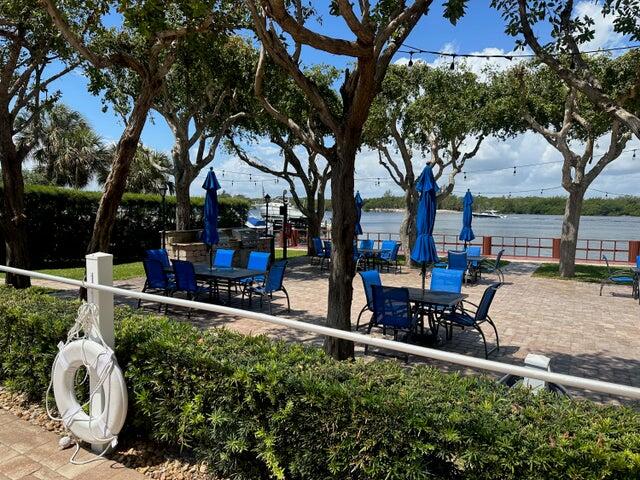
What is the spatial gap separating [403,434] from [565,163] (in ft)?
44.2

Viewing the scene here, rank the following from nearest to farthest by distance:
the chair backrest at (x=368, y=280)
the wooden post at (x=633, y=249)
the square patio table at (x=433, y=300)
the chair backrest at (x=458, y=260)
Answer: the square patio table at (x=433, y=300) < the chair backrest at (x=368, y=280) < the chair backrest at (x=458, y=260) < the wooden post at (x=633, y=249)

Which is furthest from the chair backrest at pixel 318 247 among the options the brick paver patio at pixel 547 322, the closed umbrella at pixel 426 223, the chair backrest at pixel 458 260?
the closed umbrella at pixel 426 223

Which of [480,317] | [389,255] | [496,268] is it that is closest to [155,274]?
[480,317]

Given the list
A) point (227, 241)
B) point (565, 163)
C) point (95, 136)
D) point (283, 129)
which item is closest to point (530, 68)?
point (565, 163)

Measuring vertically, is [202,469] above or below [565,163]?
below

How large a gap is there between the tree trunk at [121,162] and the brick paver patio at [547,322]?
1.93 meters

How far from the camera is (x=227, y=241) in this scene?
14.7 metres

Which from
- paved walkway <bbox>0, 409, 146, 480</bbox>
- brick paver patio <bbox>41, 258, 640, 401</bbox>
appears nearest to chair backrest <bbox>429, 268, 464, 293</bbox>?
brick paver patio <bbox>41, 258, 640, 401</bbox>

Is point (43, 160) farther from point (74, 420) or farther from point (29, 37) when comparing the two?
point (74, 420)

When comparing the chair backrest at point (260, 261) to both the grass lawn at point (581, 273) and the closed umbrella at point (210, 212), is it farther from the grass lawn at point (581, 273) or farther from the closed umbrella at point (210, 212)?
the grass lawn at point (581, 273)

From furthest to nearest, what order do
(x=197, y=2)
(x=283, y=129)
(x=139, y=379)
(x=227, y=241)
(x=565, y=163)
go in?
(x=283, y=129)
(x=227, y=241)
(x=565, y=163)
(x=197, y=2)
(x=139, y=379)

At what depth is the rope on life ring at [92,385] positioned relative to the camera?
2795mm

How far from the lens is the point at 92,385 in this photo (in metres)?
2.93

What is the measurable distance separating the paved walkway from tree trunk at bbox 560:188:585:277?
13720mm
